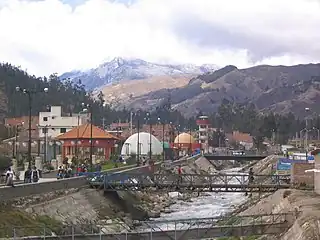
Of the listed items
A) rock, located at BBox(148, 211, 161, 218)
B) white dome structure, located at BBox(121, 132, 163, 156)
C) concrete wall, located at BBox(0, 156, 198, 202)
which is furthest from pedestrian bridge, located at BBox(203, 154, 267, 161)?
concrete wall, located at BBox(0, 156, 198, 202)

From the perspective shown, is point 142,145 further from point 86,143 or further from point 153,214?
point 153,214

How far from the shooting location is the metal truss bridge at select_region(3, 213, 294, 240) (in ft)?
107

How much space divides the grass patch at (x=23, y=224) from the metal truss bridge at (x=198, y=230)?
294 millimetres

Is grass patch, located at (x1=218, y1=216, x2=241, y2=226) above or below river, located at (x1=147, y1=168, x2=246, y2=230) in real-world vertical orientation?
above

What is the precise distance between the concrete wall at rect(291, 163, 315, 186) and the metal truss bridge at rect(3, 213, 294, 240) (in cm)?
2780

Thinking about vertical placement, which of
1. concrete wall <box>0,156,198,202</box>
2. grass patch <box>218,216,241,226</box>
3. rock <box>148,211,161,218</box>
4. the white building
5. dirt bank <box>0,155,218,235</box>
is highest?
the white building

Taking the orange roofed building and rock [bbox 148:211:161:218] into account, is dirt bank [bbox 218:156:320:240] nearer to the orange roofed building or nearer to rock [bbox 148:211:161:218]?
rock [bbox 148:211:161:218]

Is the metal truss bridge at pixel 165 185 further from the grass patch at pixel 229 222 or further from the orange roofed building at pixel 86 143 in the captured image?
the orange roofed building at pixel 86 143

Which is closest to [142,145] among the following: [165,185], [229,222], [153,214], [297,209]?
[153,214]

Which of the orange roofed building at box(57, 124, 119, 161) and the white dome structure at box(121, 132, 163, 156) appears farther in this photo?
the white dome structure at box(121, 132, 163, 156)

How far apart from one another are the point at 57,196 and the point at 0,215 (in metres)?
14.5

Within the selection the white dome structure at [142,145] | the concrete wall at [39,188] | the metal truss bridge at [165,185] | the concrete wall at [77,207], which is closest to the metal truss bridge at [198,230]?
the concrete wall at [39,188]

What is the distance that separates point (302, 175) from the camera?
67.0 metres

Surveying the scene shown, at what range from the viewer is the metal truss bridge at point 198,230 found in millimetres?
→ 32500
